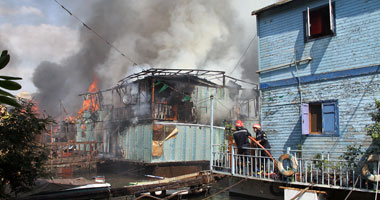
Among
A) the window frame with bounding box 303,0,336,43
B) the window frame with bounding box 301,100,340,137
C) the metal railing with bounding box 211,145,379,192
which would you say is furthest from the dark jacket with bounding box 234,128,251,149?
the window frame with bounding box 303,0,336,43

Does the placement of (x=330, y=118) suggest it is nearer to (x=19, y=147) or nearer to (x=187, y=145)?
(x=19, y=147)

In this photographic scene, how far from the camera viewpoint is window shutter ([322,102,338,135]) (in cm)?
1033

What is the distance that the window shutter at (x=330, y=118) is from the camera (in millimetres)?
10328

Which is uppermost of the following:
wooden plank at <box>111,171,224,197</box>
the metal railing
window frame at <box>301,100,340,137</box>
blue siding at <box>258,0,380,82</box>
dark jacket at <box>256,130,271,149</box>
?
blue siding at <box>258,0,380,82</box>

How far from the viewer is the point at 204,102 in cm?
2258

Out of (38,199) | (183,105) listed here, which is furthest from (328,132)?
(183,105)

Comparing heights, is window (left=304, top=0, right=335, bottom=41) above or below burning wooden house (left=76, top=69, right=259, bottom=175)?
above

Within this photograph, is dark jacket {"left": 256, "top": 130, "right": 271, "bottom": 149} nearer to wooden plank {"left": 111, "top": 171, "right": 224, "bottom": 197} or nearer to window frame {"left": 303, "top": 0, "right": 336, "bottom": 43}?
wooden plank {"left": 111, "top": 171, "right": 224, "bottom": 197}

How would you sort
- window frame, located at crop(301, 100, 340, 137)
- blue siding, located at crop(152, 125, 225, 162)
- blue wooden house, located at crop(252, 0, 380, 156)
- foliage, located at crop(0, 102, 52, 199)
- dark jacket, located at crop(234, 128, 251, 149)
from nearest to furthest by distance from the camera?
foliage, located at crop(0, 102, 52, 199) → blue wooden house, located at crop(252, 0, 380, 156) → window frame, located at crop(301, 100, 340, 137) → dark jacket, located at crop(234, 128, 251, 149) → blue siding, located at crop(152, 125, 225, 162)

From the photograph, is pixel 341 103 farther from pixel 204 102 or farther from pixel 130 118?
pixel 130 118

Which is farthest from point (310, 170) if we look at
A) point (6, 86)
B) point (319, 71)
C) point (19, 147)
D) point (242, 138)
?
point (6, 86)

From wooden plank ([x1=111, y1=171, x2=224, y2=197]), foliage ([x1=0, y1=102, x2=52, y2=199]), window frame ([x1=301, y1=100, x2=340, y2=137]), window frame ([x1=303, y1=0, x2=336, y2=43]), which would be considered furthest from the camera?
window frame ([x1=303, y1=0, x2=336, y2=43])

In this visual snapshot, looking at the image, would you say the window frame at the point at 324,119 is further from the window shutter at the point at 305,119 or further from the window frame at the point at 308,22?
the window frame at the point at 308,22

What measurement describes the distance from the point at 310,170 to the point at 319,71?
3.83 metres
